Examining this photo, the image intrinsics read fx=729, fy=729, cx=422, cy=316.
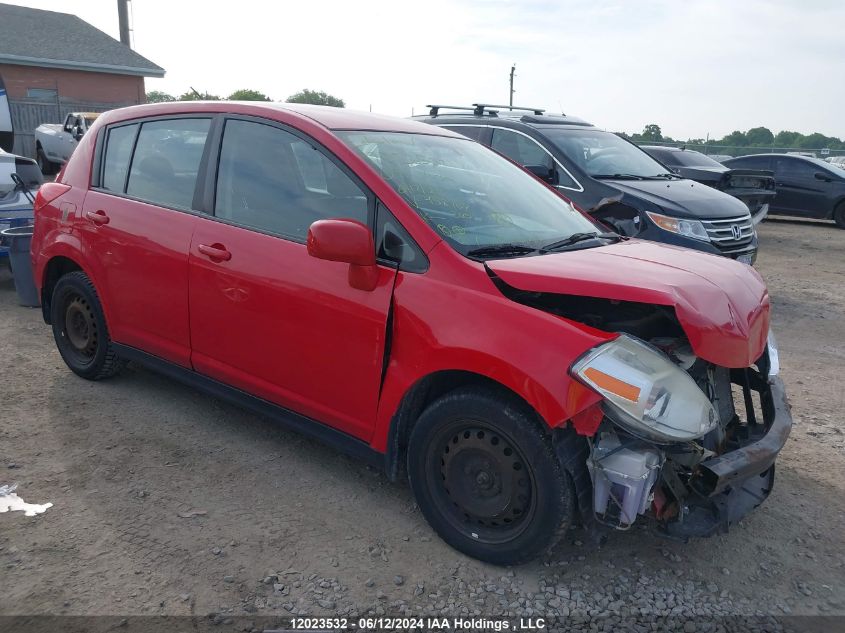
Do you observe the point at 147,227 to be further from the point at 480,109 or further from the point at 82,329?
the point at 480,109

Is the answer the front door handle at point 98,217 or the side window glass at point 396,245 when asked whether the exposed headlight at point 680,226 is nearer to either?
the side window glass at point 396,245

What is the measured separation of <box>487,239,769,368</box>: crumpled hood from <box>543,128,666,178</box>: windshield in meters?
4.42

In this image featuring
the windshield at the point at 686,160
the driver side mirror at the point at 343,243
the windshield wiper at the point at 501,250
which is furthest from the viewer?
the windshield at the point at 686,160

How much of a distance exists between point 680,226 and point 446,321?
481 centimetres

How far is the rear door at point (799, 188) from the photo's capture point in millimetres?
15219

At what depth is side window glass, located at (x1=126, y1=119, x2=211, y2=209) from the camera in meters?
4.00

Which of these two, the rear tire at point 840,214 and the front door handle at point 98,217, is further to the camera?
the rear tire at point 840,214

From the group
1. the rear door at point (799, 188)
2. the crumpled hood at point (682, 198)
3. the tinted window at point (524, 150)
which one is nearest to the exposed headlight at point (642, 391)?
the crumpled hood at point (682, 198)

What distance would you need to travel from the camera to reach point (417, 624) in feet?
8.76

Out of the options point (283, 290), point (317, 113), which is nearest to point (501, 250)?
point (283, 290)

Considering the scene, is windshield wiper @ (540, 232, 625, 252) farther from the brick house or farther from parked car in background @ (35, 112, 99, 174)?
the brick house

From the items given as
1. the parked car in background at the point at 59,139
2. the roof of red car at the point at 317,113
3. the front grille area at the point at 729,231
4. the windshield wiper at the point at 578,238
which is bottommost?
the parked car in background at the point at 59,139

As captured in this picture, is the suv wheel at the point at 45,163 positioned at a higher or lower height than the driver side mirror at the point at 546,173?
lower

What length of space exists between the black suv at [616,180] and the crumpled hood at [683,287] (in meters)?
3.39
